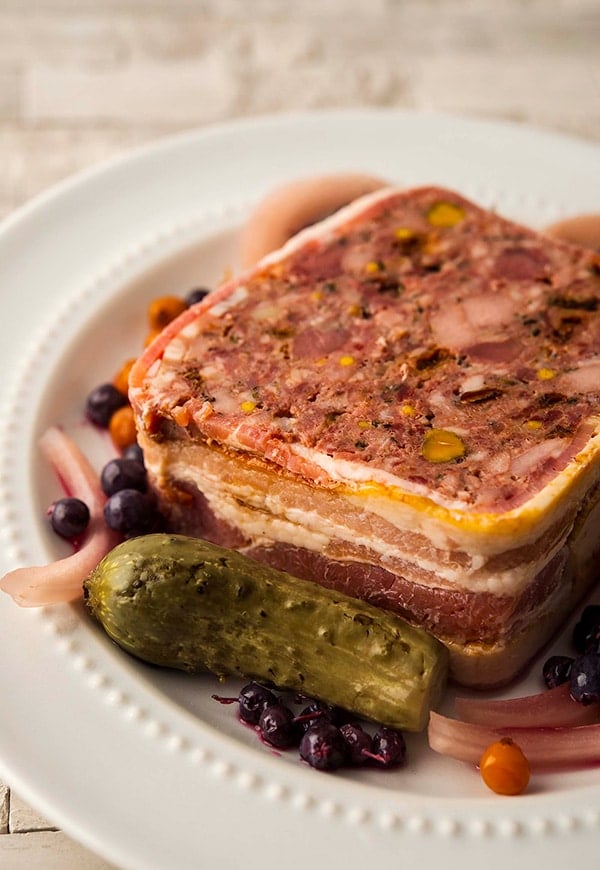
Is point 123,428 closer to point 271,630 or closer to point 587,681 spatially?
point 271,630

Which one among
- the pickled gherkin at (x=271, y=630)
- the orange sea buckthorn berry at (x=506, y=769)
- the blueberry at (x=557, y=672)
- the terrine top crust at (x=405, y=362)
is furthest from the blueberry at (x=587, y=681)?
the terrine top crust at (x=405, y=362)

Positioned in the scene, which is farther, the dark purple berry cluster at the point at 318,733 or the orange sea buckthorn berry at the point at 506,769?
the dark purple berry cluster at the point at 318,733

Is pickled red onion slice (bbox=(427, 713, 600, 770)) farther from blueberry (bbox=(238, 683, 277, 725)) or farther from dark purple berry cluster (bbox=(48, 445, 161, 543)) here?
dark purple berry cluster (bbox=(48, 445, 161, 543))

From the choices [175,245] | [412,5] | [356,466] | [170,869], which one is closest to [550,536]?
[356,466]

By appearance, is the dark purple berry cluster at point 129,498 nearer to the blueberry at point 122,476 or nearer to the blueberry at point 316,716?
the blueberry at point 122,476

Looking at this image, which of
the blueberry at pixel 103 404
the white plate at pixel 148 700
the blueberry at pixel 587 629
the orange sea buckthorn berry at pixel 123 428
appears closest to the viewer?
the white plate at pixel 148 700

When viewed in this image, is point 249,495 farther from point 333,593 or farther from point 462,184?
point 462,184
